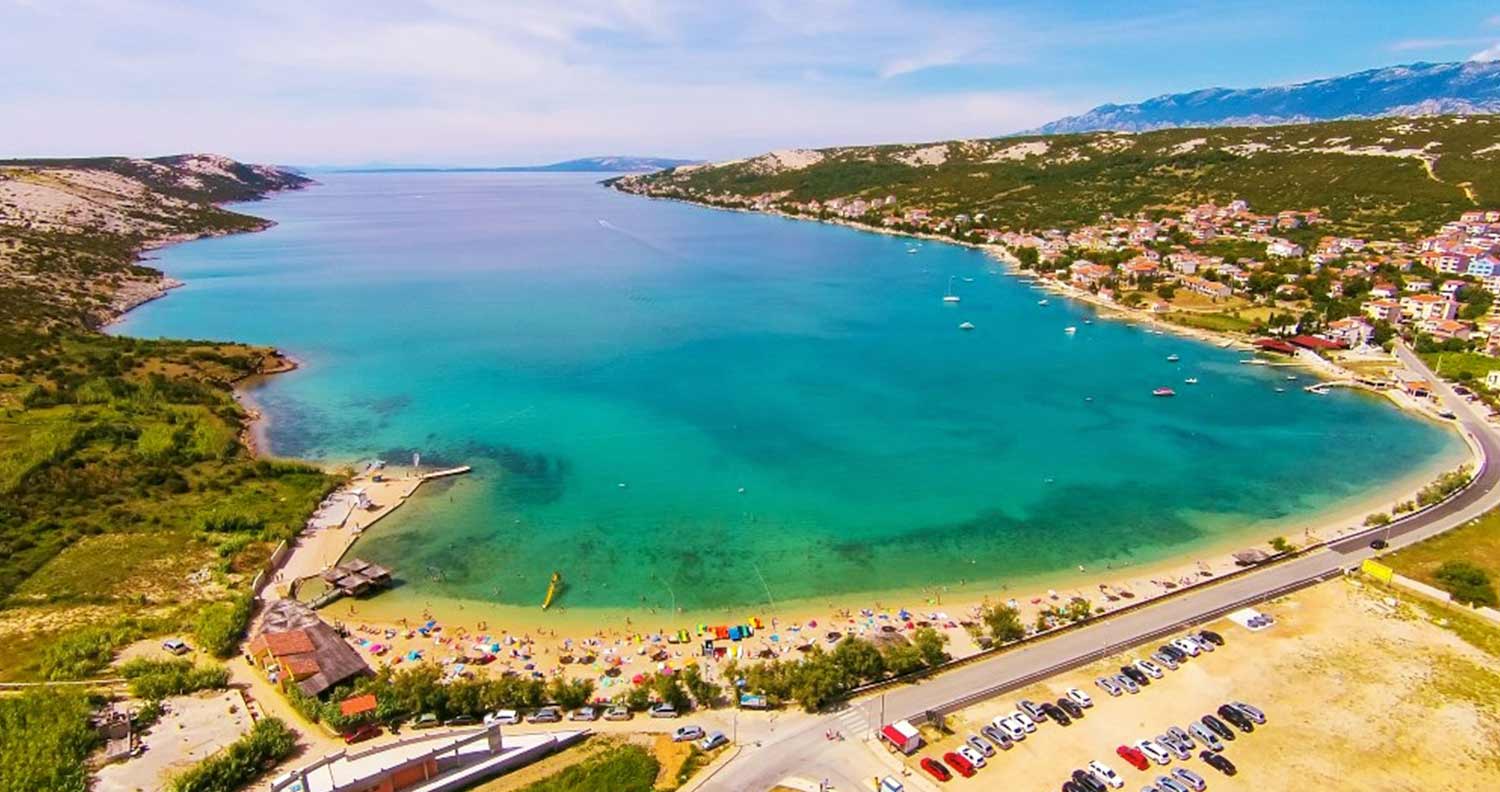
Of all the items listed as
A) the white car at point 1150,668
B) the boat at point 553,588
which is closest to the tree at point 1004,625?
the white car at point 1150,668

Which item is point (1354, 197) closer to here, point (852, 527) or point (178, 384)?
point (852, 527)

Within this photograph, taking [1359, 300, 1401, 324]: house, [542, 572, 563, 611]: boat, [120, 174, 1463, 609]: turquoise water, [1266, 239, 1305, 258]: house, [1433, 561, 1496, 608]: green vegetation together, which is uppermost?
[1266, 239, 1305, 258]: house

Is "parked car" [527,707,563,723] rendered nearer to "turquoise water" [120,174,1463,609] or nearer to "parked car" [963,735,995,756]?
"turquoise water" [120,174,1463,609]

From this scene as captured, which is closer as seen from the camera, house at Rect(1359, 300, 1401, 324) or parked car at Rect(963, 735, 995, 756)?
parked car at Rect(963, 735, 995, 756)

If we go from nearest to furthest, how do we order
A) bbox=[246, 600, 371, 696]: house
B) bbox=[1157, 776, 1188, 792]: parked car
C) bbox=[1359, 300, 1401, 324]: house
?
bbox=[1157, 776, 1188, 792]: parked car
bbox=[246, 600, 371, 696]: house
bbox=[1359, 300, 1401, 324]: house

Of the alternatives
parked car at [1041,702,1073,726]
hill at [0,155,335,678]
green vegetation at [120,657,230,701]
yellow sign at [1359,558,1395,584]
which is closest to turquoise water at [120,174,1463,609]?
hill at [0,155,335,678]

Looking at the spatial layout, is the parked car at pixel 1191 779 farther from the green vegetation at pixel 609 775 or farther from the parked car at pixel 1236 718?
the green vegetation at pixel 609 775
